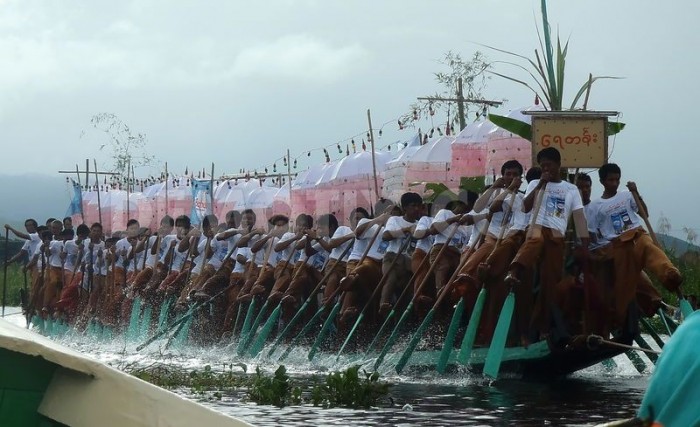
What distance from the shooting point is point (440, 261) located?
1423 centimetres

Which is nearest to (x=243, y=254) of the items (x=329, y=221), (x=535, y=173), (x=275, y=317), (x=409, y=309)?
(x=329, y=221)

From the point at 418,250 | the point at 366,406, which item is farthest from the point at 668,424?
the point at 418,250

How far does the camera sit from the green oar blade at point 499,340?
1165 centimetres

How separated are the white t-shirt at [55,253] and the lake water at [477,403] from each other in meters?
11.2

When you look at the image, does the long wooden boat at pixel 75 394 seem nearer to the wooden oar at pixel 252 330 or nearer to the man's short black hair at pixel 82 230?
the wooden oar at pixel 252 330

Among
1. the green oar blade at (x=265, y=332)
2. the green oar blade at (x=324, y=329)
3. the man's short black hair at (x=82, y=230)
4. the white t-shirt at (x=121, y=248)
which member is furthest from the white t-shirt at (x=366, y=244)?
the man's short black hair at (x=82, y=230)

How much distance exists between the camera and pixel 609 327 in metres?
12.1

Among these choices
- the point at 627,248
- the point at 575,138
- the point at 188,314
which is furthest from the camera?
the point at 188,314

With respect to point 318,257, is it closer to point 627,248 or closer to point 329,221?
point 329,221

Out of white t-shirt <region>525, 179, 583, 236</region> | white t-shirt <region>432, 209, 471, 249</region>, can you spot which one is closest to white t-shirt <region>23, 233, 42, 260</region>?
white t-shirt <region>432, 209, 471, 249</region>

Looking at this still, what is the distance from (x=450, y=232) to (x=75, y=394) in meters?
11.5

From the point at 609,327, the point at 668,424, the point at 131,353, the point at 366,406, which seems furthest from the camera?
the point at 131,353

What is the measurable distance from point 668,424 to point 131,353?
1757cm

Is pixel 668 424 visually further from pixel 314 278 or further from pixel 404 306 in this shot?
pixel 314 278
